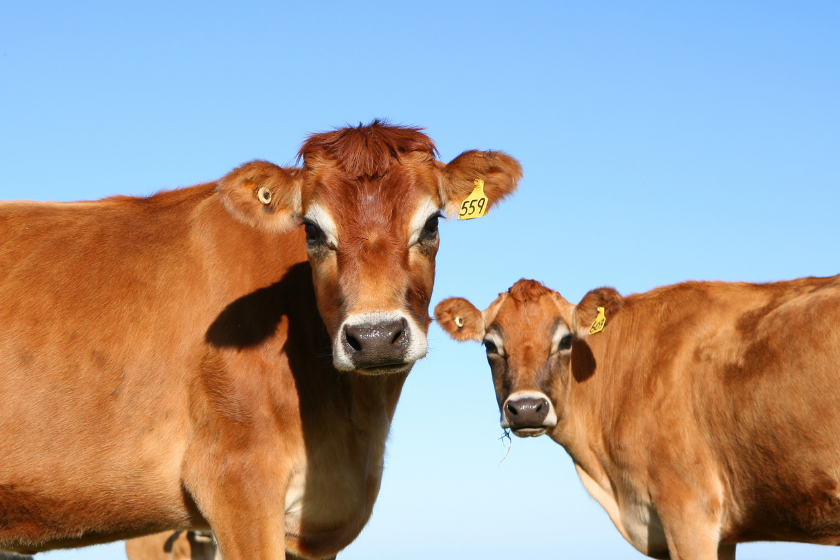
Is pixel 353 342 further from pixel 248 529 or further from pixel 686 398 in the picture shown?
Result: pixel 686 398

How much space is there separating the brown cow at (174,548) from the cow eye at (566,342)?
31.3ft

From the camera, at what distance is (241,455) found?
5035mm

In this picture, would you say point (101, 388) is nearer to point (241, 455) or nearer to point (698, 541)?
point (241, 455)

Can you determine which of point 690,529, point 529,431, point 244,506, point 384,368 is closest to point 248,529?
point 244,506

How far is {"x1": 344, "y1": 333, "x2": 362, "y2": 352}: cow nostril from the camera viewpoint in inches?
177

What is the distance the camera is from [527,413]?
855 cm

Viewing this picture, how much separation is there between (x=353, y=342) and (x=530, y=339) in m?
4.99

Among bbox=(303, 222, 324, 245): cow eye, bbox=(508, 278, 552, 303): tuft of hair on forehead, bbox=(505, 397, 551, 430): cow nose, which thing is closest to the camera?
bbox=(303, 222, 324, 245): cow eye

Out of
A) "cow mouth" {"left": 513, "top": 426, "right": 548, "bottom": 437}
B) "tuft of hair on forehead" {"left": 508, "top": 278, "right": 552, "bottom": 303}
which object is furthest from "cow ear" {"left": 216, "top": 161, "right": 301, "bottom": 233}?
"tuft of hair on forehead" {"left": 508, "top": 278, "right": 552, "bottom": 303}

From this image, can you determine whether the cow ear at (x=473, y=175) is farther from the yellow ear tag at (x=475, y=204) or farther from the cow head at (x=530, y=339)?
the cow head at (x=530, y=339)

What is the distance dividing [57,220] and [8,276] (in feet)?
1.93

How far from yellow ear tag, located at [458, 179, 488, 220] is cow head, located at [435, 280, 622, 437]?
349 centimetres

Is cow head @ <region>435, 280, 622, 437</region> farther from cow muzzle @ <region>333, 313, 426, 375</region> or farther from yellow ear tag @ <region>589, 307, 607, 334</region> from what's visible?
cow muzzle @ <region>333, 313, 426, 375</region>

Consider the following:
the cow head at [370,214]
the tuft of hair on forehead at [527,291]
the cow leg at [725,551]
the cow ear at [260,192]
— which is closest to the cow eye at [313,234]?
the cow head at [370,214]
